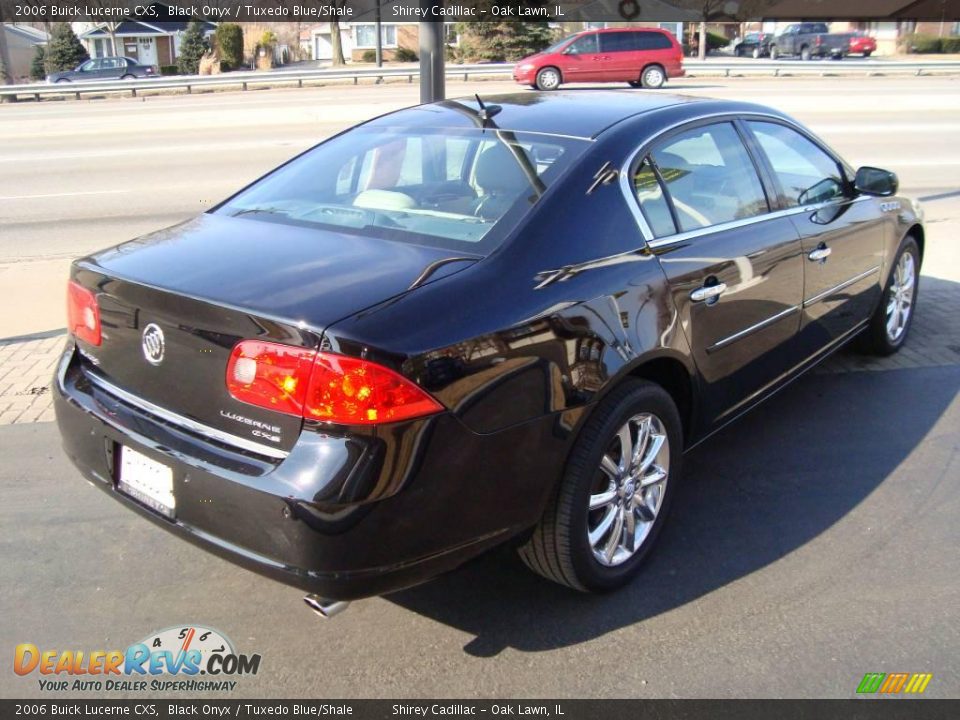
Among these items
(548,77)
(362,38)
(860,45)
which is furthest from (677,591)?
(362,38)

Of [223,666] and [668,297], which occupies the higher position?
[668,297]

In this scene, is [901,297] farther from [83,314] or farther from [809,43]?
[809,43]

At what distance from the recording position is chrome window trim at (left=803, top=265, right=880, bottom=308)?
4.24 m

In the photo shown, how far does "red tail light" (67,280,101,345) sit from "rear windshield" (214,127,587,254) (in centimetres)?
70

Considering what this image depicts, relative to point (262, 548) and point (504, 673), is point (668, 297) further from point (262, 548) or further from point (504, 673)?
point (262, 548)

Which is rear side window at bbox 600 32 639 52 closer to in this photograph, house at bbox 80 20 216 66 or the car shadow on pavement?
the car shadow on pavement

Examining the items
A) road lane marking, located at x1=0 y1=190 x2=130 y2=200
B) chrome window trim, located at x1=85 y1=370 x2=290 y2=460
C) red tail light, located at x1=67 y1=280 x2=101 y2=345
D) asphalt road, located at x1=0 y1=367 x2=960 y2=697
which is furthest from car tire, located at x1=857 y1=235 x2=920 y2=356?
road lane marking, located at x1=0 y1=190 x2=130 y2=200

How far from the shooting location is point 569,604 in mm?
3145

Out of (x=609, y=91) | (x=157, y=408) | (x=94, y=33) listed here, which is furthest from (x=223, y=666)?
(x=94, y=33)

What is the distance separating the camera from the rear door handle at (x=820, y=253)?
4172mm

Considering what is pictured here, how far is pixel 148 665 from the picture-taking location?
2.86m

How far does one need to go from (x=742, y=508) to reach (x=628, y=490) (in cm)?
86

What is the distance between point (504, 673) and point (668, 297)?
1429 mm
